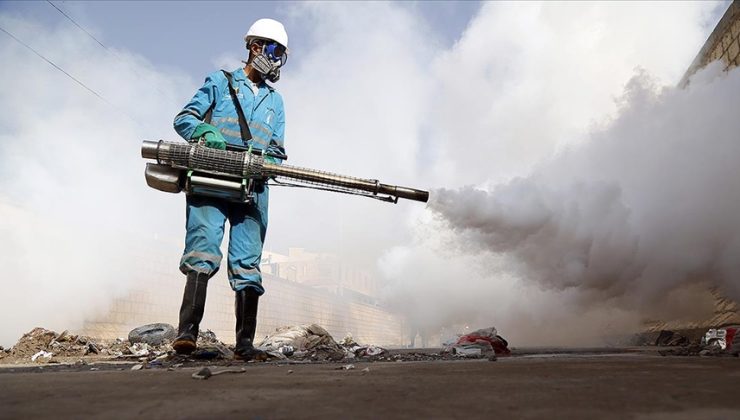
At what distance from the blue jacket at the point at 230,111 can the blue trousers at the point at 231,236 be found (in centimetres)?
41

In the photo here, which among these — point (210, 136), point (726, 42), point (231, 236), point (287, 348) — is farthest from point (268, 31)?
point (726, 42)

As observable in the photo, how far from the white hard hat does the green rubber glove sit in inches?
34.1

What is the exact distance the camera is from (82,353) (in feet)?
18.2

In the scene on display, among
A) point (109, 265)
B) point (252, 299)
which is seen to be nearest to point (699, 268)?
point (252, 299)

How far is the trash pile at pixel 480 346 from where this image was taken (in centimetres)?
467

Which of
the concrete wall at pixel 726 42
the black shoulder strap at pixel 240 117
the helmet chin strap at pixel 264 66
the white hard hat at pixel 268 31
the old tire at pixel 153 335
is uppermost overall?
the concrete wall at pixel 726 42

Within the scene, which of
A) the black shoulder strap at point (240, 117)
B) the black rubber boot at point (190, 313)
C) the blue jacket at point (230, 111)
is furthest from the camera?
the black shoulder strap at point (240, 117)

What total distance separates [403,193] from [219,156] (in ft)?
4.45

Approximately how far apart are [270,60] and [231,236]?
1.37 m

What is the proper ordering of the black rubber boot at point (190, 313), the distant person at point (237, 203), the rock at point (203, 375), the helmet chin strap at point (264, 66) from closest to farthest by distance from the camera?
the rock at point (203, 375)
the black rubber boot at point (190, 313)
the distant person at point (237, 203)
the helmet chin strap at point (264, 66)

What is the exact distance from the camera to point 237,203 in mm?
3248

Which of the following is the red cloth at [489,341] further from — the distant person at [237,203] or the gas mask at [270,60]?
the gas mask at [270,60]

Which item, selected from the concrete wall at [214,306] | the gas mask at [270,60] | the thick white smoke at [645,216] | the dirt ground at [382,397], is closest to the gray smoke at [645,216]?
the thick white smoke at [645,216]

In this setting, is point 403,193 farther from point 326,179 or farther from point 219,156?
point 219,156
